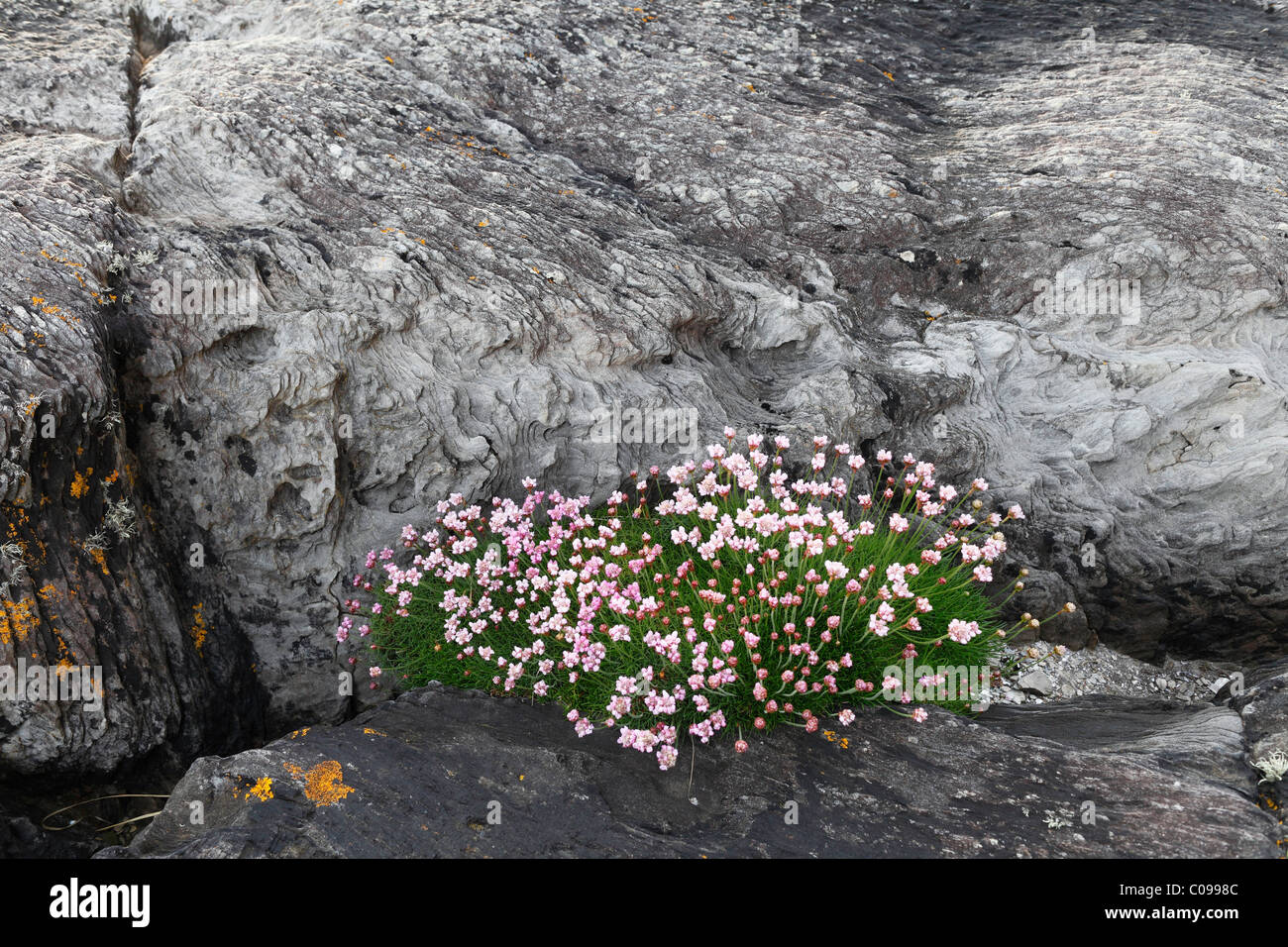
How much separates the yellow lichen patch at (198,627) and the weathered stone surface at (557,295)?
62mm

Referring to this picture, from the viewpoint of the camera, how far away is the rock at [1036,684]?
22.1ft

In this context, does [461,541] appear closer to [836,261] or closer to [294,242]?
[294,242]

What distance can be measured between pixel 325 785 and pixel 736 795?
209 cm

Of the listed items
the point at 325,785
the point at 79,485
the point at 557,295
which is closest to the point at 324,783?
the point at 325,785

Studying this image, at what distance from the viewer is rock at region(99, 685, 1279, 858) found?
13.9 feet

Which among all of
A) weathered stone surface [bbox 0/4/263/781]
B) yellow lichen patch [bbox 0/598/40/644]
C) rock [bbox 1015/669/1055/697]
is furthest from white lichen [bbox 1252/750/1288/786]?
yellow lichen patch [bbox 0/598/40/644]

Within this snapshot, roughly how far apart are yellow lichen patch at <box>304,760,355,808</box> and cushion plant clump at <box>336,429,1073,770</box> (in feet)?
3.72

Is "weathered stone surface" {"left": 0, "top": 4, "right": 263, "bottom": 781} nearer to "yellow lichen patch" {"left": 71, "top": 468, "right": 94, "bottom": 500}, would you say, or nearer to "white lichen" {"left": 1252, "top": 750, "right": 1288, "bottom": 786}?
"yellow lichen patch" {"left": 71, "top": 468, "right": 94, "bottom": 500}

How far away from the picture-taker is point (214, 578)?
6234mm

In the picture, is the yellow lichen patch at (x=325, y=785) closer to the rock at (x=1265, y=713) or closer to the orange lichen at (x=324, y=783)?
the orange lichen at (x=324, y=783)

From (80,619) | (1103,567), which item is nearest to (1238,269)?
(1103,567)

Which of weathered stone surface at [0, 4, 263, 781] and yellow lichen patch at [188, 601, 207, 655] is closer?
weathered stone surface at [0, 4, 263, 781]

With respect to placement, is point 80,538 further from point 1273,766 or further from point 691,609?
point 1273,766
